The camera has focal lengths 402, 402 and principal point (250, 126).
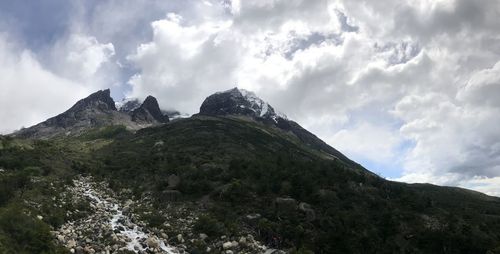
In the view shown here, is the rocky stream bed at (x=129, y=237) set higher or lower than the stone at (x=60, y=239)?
higher

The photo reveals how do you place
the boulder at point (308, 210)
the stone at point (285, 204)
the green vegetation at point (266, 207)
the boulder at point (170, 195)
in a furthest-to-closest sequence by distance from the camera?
the boulder at point (170, 195), the stone at point (285, 204), the boulder at point (308, 210), the green vegetation at point (266, 207)

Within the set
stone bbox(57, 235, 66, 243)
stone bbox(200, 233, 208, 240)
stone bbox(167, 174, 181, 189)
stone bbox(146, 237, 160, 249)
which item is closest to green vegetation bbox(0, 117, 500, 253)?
stone bbox(167, 174, 181, 189)

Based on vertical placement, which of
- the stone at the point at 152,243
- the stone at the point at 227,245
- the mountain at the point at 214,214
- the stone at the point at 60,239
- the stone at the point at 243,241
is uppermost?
the mountain at the point at 214,214

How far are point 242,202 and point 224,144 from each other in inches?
1869

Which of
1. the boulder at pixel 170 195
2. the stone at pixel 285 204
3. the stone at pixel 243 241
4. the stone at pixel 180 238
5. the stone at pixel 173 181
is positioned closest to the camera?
the stone at pixel 243 241

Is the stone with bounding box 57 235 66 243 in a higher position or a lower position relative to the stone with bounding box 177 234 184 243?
lower

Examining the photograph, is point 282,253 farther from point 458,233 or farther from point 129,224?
point 458,233

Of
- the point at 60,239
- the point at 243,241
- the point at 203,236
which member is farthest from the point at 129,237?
the point at 243,241

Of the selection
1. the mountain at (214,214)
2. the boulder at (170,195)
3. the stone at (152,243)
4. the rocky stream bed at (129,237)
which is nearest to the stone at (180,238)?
the rocky stream bed at (129,237)

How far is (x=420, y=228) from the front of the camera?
139 feet

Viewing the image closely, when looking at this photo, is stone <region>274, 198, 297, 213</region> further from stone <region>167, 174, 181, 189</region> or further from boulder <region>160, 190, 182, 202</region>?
stone <region>167, 174, 181, 189</region>

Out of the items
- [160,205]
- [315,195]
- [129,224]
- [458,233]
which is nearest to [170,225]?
[129,224]

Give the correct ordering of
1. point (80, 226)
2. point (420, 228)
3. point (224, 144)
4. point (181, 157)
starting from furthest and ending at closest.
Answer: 1. point (224, 144)
2. point (181, 157)
3. point (420, 228)
4. point (80, 226)

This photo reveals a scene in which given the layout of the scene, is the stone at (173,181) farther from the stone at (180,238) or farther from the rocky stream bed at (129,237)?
the stone at (180,238)
